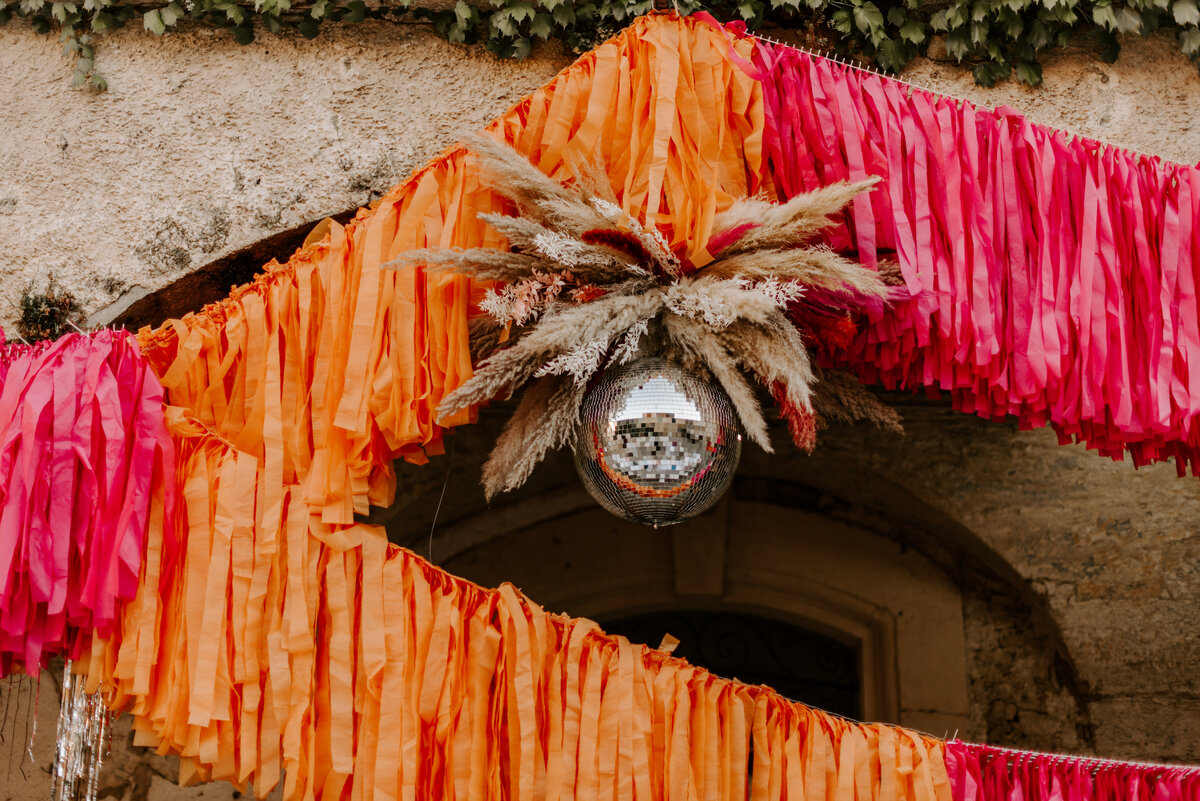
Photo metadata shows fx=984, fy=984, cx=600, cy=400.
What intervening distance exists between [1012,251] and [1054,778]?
82cm

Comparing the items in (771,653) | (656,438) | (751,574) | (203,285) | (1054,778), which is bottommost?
(1054,778)

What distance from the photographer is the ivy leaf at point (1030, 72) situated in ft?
6.94

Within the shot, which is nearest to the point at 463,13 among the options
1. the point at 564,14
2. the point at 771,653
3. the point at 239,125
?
the point at 564,14

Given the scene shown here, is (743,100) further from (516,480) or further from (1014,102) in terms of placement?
(1014,102)

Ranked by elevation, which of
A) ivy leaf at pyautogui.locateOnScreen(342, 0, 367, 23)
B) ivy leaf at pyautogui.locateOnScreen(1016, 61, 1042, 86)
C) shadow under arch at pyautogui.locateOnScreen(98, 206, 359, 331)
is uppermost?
ivy leaf at pyautogui.locateOnScreen(342, 0, 367, 23)

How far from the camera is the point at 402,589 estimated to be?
1485mm

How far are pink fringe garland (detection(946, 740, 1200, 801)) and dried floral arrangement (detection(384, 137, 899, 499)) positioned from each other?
57 cm

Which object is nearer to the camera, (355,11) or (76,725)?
(76,725)

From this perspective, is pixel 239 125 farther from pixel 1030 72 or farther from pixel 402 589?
pixel 1030 72

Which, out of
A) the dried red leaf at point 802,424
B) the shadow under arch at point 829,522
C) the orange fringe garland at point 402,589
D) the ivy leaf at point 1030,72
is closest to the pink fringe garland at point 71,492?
the orange fringe garland at point 402,589

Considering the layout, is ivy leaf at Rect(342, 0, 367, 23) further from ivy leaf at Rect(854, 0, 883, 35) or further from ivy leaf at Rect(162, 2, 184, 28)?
ivy leaf at Rect(854, 0, 883, 35)

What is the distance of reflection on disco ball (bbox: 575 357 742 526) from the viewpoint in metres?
1.33

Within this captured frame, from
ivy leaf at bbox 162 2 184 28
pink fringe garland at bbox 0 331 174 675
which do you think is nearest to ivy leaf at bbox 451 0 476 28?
ivy leaf at bbox 162 2 184 28

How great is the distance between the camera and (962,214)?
151 centimetres
